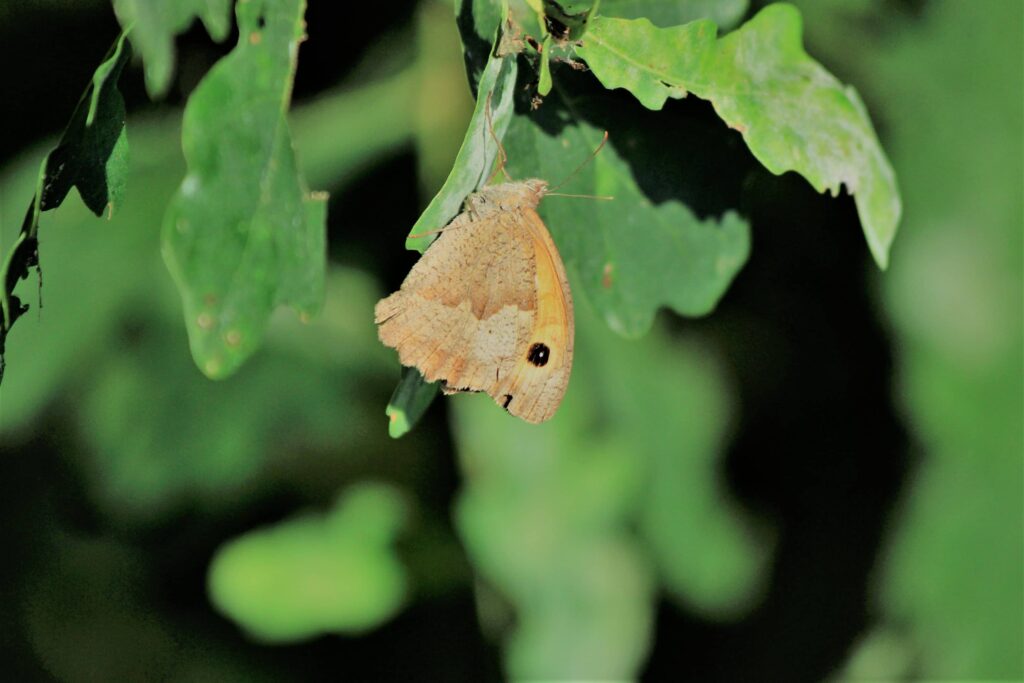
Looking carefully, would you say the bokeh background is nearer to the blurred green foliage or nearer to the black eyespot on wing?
the blurred green foliage

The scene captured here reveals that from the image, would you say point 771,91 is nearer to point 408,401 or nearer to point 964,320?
point 408,401

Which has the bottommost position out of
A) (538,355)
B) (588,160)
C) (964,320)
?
(964,320)

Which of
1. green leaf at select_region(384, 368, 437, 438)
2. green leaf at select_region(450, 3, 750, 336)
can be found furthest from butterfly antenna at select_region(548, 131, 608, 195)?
green leaf at select_region(384, 368, 437, 438)

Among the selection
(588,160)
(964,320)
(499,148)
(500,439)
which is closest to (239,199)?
(499,148)

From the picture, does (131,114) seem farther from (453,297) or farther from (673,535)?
(673,535)

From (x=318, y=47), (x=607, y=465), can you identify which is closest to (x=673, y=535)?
(x=607, y=465)

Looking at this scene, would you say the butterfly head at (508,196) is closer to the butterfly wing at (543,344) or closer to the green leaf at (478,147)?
the butterfly wing at (543,344)

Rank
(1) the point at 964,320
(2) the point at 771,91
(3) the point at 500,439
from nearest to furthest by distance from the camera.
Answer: (2) the point at 771,91 < (3) the point at 500,439 < (1) the point at 964,320

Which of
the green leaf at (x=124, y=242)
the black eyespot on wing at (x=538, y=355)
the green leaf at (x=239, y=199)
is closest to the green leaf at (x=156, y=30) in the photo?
the green leaf at (x=239, y=199)
